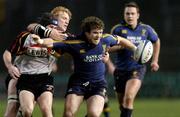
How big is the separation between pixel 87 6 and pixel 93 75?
49.6ft

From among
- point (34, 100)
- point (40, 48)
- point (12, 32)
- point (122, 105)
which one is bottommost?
point (12, 32)

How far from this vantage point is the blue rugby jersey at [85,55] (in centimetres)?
1078

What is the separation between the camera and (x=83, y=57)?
35.5 feet

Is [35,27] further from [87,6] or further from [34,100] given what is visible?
[87,6]

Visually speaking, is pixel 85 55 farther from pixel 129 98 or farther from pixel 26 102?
pixel 129 98

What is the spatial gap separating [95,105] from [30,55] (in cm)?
123

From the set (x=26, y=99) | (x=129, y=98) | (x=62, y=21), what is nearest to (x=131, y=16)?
(x=129, y=98)

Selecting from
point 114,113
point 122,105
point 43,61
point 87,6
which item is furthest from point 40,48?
point 87,6

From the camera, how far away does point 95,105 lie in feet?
34.9

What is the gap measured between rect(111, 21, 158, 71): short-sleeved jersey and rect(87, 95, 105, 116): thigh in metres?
2.49

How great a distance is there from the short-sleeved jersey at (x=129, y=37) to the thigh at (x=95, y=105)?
2.49 m

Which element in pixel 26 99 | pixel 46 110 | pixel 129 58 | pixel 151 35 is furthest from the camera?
pixel 151 35

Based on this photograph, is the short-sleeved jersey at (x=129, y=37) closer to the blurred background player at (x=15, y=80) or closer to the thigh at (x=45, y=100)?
the blurred background player at (x=15, y=80)

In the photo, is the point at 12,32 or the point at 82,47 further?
the point at 12,32
